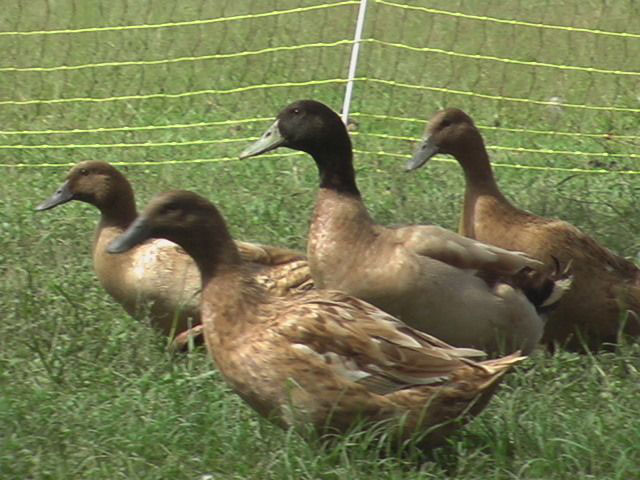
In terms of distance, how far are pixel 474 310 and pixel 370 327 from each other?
0.96 meters

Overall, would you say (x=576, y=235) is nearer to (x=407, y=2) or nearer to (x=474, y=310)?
(x=474, y=310)

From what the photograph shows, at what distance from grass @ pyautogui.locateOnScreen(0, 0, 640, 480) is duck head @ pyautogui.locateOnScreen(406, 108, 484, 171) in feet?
3.32

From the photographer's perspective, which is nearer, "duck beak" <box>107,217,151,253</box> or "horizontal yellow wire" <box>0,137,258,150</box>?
"duck beak" <box>107,217,151,253</box>

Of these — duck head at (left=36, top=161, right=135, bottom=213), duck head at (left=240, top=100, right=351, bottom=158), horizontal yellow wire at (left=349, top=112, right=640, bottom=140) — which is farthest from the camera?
horizontal yellow wire at (left=349, top=112, right=640, bottom=140)

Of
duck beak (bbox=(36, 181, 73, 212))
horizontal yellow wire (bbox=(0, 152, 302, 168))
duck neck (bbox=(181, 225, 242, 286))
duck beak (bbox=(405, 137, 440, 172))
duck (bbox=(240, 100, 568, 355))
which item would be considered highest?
duck beak (bbox=(405, 137, 440, 172))

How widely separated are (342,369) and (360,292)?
93cm

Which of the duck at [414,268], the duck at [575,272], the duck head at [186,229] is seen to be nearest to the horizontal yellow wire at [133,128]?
the duck at [575,272]

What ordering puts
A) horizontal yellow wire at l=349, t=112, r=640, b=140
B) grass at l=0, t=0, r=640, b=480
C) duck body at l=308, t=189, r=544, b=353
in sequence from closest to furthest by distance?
grass at l=0, t=0, r=640, b=480, duck body at l=308, t=189, r=544, b=353, horizontal yellow wire at l=349, t=112, r=640, b=140

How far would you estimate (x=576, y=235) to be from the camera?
6.41 metres

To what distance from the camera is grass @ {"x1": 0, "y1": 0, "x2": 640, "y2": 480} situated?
198 inches

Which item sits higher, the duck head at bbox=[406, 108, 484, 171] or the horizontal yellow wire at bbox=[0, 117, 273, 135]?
the duck head at bbox=[406, 108, 484, 171]

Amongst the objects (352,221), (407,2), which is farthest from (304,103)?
(407,2)

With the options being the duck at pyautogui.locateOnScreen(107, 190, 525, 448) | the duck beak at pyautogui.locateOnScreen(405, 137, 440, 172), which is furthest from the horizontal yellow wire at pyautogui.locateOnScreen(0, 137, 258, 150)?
the duck at pyautogui.locateOnScreen(107, 190, 525, 448)

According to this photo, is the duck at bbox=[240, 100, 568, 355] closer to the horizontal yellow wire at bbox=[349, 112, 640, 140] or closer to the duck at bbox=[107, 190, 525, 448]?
the duck at bbox=[107, 190, 525, 448]
